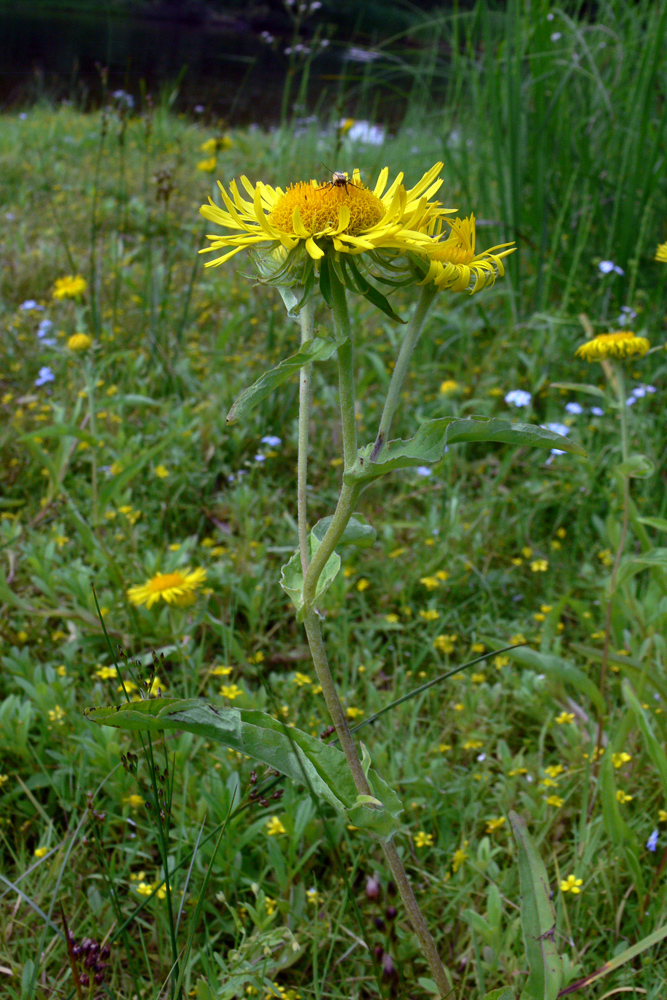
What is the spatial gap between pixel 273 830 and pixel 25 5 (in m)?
22.2

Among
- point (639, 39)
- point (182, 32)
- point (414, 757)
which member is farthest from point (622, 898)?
point (182, 32)

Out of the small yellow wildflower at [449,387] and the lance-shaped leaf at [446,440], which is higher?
the lance-shaped leaf at [446,440]

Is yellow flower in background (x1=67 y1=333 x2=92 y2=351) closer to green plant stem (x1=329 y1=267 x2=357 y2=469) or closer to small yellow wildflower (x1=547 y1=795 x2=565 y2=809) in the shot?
green plant stem (x1=329 y1=267 x2=357 y2=469)

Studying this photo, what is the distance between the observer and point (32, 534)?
1851 mm

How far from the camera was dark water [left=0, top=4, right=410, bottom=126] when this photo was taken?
8.09 meters

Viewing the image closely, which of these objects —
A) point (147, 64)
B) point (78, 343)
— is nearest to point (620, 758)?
point (78, 343)

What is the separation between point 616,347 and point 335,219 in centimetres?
92

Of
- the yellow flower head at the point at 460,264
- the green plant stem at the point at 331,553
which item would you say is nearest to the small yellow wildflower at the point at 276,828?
the green plant stem at the point at 331,553

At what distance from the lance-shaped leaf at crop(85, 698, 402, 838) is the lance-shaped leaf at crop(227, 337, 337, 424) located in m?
0.29

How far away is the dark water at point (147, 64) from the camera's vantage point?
8.09 meters

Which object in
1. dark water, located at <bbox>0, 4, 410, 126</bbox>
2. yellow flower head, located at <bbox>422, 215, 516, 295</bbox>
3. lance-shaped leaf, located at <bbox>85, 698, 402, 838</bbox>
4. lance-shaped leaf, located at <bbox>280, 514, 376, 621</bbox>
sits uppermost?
dark water, located at <bbox>0, 4, 410, 126</bbox>

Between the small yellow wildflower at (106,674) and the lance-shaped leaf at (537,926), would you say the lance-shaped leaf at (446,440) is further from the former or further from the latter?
the small yellow wildflower at (106,674)

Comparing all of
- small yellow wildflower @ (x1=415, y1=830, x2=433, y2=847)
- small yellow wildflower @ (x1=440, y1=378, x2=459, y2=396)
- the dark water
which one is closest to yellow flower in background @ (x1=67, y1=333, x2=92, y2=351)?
small yellow wildflower @ (x1=440, y1=378, x2=459, y2=396)

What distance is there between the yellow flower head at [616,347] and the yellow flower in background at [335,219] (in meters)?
0.78
